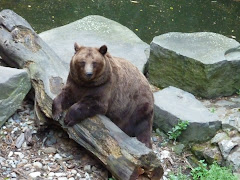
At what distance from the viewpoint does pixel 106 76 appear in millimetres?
4898

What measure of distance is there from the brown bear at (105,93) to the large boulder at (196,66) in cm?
159

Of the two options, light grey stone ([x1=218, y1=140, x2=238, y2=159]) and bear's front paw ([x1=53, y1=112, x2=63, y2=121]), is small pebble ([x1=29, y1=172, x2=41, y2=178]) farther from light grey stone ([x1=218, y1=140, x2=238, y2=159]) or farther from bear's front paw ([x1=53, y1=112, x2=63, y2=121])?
light grey stone ([x1=218, y1=140, x2=238, y2=159])

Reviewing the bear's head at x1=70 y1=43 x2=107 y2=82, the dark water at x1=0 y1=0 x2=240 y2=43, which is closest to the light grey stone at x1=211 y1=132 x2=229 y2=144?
the bear's head at x1=70 y1=43 x2=107 y2=82

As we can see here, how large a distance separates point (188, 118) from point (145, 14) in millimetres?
5672

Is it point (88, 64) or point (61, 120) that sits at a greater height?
point (88, 64)

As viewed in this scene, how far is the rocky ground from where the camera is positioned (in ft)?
15.7

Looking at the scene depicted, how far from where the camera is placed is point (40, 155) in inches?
199

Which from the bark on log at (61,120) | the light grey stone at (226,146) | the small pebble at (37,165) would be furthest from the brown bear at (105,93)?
the light grey stone at (226,146)

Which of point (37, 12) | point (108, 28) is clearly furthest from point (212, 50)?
point (37, 12)

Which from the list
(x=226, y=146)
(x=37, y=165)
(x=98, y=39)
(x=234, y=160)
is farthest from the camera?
(x=98, y=39)

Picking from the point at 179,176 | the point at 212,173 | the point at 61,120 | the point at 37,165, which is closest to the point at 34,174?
the point at 37,165

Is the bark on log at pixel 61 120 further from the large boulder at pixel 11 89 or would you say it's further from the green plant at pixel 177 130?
the green plant at pixel 177 130

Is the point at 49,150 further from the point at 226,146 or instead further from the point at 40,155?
the point at 226,146

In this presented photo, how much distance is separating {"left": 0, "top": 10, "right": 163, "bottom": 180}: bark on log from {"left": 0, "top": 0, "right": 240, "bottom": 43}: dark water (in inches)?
132
